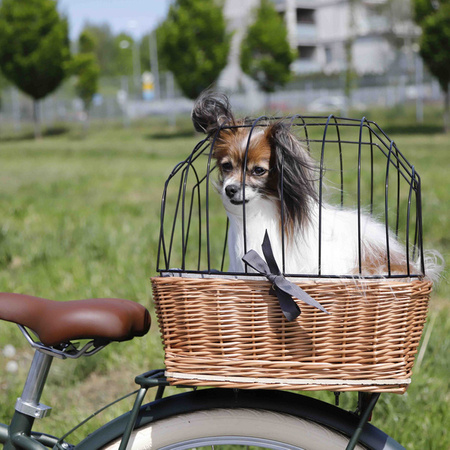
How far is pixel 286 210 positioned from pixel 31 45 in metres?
24.6

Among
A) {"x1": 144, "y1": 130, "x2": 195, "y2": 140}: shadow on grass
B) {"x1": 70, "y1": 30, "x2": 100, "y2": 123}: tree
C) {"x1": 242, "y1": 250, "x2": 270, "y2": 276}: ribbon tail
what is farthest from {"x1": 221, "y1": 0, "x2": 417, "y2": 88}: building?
{"x1": 242, "y1": 250, "x2": 270, "y2": 276}: ribbon tail

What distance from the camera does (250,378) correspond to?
1.40 meters

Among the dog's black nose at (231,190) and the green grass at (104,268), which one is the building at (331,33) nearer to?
the green grass at (104,268)

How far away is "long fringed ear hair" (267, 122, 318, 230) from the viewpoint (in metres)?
1.87

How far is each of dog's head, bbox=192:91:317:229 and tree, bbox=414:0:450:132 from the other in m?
17.7

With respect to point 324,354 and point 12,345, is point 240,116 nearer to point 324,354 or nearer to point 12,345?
point 324,354

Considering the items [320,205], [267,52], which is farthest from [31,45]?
[320,205]

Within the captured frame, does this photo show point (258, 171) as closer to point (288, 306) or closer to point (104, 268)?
point (288, 306)

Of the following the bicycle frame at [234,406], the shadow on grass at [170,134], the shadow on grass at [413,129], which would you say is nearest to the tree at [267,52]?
the shadow on grass at [170,134]

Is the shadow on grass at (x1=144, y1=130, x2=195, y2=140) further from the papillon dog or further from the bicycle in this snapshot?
the bicycle

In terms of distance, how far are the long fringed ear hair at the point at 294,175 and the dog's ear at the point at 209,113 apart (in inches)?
6.9

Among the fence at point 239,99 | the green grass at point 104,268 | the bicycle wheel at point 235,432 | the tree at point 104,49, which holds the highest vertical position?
the tree at point 104,49

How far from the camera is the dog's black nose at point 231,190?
6.91 feet

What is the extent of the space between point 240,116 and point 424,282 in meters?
1.04
